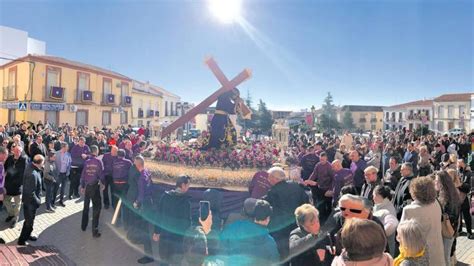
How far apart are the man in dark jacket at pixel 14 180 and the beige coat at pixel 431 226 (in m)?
6.90

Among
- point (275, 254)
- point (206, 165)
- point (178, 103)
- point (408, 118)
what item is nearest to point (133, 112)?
point (178, 103)

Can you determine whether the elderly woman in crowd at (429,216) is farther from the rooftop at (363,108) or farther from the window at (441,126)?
the rooftop at (363,108)

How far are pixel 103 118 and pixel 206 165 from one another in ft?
81.5

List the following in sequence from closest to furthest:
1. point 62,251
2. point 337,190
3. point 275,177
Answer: point 275,177 → point 62,251 → point 337,190

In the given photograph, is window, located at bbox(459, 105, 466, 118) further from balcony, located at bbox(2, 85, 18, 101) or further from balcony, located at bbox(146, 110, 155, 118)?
balcony, located at bbox(2, 85, 18, 101)

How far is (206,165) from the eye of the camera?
28.9 ft

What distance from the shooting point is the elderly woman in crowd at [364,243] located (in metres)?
2.17

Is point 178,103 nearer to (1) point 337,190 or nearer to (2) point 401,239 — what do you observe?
(1) point 337,190

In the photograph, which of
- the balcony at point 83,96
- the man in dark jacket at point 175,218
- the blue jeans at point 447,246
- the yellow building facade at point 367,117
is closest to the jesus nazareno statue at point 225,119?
the man in dark jacket at point 175,218

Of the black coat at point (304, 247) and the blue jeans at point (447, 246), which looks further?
the blue jeans at point (447, 246)

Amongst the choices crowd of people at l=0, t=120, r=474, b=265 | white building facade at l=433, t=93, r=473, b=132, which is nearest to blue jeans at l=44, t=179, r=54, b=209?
crowd of people at l=0, t=120, r=474, b=265

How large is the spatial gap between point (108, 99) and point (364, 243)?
31.4 m

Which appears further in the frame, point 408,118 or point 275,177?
point 408,118

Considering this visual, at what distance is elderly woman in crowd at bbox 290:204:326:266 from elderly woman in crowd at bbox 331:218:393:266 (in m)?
0.85
